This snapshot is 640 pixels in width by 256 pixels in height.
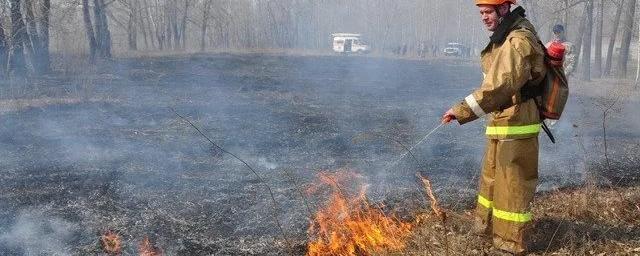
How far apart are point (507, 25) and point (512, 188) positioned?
41.2 inches

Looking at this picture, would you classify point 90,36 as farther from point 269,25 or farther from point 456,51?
point 456,51

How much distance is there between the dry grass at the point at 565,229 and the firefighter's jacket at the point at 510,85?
762 mm

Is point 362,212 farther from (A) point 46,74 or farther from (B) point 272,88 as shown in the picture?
(A) point 46,74

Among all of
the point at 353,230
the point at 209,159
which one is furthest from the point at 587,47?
the point at 353,230

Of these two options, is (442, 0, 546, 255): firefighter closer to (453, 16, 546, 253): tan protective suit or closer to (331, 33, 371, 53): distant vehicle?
(453, 16, 546, 253): tan protective suit

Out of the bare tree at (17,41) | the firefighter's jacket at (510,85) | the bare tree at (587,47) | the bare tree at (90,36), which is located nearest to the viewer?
the firefighter's jacket at (510,85)

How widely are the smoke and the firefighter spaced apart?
118 inches

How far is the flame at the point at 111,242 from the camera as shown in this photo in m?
3.43

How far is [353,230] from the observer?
11.6ft

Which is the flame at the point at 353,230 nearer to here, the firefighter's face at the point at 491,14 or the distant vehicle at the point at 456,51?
the firefighter's face at the point at 491,14

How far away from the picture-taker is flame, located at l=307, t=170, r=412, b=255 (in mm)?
3352

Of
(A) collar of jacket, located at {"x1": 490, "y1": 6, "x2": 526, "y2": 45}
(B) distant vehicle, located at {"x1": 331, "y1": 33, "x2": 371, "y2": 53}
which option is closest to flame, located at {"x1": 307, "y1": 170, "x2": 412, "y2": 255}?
(A) collar of jacket, located at {"x1": 490, "y1": 6, "x2": 526, "y2": 45}

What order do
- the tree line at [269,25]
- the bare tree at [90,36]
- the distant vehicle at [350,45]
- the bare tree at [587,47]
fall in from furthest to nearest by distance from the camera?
the distant vehicle at [350,45]
the bare tree at [587,47]
the bare tree at [90,36]
the tree line at [269,25]

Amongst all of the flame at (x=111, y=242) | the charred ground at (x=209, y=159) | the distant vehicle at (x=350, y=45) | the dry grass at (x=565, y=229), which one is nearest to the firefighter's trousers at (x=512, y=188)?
the dry grass at (x=565, y=229)
